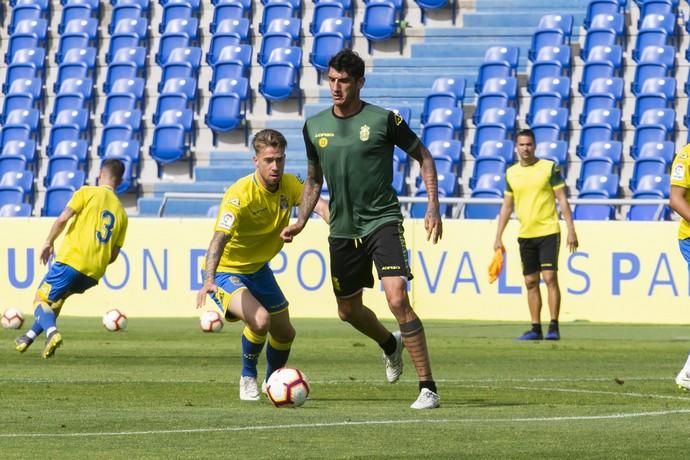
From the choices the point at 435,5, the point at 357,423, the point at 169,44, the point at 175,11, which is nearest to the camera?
the point at 357,423

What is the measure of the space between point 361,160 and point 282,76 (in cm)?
1794

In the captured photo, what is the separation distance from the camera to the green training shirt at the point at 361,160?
10.1 m

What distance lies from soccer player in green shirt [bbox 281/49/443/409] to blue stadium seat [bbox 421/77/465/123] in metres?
16.1

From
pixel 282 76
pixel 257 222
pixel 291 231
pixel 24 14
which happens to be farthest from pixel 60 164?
pixel 291 231

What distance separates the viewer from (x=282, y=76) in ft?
91.5

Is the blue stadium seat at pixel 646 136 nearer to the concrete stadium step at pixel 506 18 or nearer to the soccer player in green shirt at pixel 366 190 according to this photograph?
the concrete stadium step at pixel 506 18

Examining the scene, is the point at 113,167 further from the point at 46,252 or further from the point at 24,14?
the point at 24,14

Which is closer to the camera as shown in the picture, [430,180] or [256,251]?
[430,180]

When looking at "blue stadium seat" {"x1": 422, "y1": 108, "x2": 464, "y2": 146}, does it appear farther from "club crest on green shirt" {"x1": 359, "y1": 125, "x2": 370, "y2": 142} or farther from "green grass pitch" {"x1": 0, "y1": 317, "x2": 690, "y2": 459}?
"club crest on green shirt" {"x1": 359, "y1": 125, "x2": 370, "y2": 142}

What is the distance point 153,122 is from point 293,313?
7426mm

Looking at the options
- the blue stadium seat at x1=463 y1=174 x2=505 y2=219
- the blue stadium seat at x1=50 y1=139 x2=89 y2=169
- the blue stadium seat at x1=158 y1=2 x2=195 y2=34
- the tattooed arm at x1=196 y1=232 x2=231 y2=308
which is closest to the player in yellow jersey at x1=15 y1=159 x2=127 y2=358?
the tattooed arm at x1=196 y1=232 x2=231 y2=308

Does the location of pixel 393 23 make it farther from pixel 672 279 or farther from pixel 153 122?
pixel 672 279

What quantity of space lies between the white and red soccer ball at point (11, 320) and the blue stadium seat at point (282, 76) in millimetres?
9097

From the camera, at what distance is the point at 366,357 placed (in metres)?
15.4
